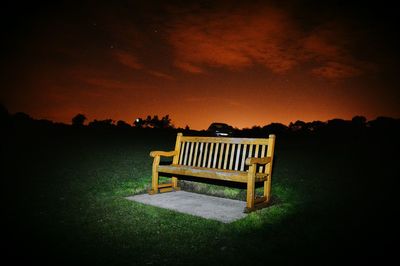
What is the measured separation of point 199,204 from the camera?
19.2ft

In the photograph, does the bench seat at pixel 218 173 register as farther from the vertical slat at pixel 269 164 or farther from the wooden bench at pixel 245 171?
the vertical slat at pixel 269 164

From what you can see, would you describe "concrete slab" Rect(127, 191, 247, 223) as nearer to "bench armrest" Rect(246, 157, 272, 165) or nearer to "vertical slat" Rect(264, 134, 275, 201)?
"vertical slat" Rect(264, 134, 275, 201)

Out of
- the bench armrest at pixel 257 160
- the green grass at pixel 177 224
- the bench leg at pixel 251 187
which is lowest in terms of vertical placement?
the green grass at pixel 177 224

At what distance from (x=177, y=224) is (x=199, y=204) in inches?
52.8

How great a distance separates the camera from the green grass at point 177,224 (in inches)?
138

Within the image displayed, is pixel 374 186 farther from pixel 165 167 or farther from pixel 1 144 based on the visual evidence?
pixel 1 144

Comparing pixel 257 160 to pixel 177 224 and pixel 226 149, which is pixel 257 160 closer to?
pixel 226 149

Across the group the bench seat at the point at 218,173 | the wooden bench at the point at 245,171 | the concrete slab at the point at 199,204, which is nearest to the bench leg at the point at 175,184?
the wooden bench at the point at 245,171

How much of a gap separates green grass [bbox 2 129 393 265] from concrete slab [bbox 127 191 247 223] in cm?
29

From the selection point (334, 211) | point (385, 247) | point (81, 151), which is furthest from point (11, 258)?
point (81, 151)

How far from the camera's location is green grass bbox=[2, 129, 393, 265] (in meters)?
3.50

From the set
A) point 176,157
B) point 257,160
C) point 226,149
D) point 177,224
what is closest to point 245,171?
point 226,149

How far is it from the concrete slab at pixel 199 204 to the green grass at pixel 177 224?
285 millimetres

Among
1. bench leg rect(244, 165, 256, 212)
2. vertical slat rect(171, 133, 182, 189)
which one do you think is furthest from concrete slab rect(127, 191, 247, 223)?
vertical slat rect(171, 133, 182, 189)
